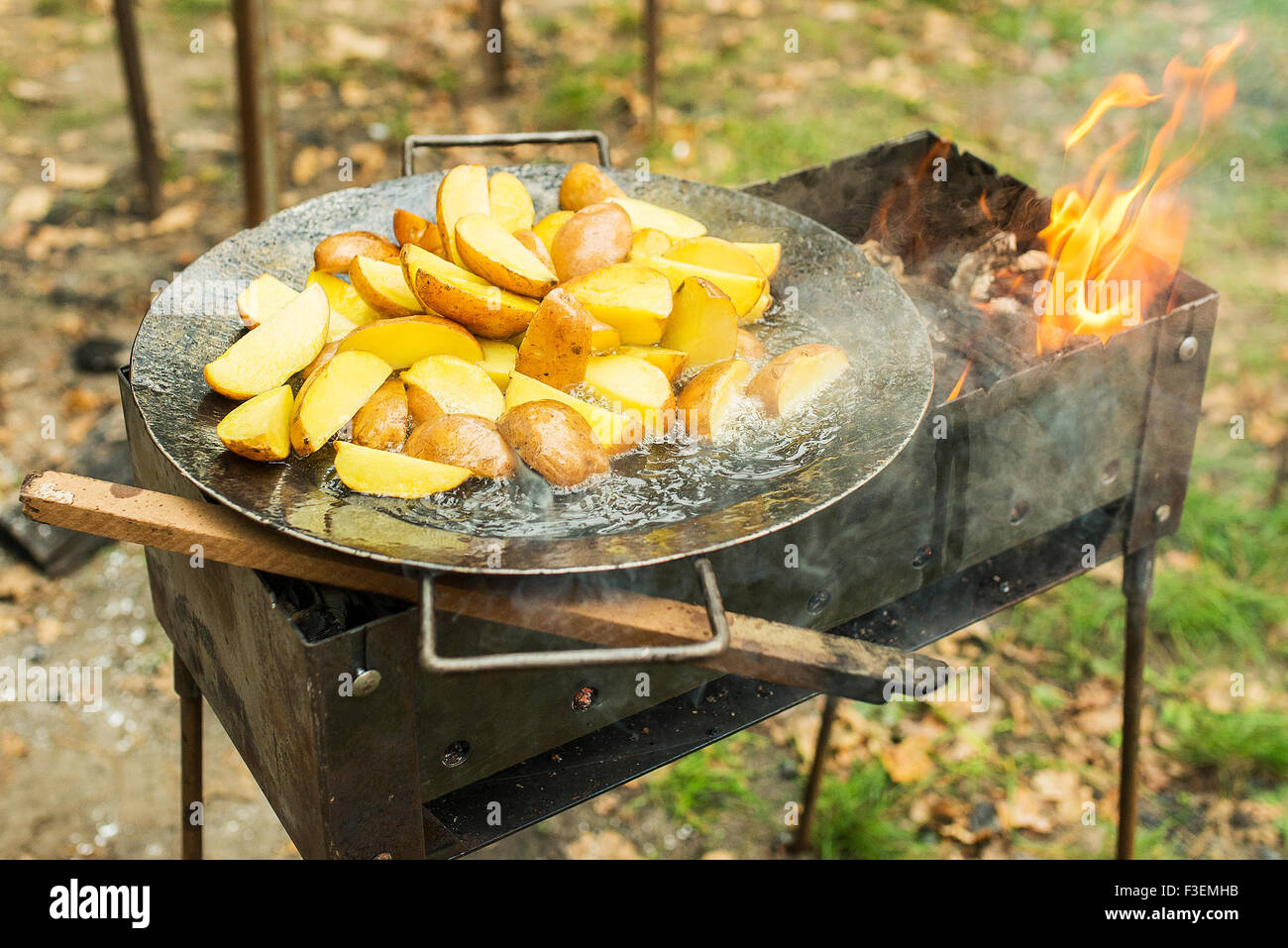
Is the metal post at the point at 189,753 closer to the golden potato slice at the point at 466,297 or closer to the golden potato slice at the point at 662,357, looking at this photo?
the golden potato slice at the point at 466,297

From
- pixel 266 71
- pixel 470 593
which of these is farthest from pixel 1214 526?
pixel 266 71

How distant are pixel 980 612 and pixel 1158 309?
78cm

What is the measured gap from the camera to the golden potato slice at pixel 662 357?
2156 millimetres

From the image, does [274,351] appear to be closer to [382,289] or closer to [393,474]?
[382,289]

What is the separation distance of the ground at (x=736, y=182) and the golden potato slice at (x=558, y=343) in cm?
185

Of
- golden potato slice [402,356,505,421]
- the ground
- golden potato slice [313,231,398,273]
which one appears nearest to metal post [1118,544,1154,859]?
the ground

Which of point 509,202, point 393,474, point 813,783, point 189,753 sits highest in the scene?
point 509,202

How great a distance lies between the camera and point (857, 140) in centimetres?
614

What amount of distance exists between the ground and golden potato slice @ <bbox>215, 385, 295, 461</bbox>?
6.27ft

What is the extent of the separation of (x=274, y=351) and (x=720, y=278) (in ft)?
2.89

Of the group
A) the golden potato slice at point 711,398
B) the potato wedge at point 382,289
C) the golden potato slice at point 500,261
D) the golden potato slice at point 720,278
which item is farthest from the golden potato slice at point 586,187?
the golden potato slice at point 711,398

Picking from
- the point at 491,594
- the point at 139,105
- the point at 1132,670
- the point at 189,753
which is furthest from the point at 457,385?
the point at 139,105

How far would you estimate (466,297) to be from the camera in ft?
6.87

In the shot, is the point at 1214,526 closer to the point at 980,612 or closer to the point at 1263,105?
the point at 980,612
